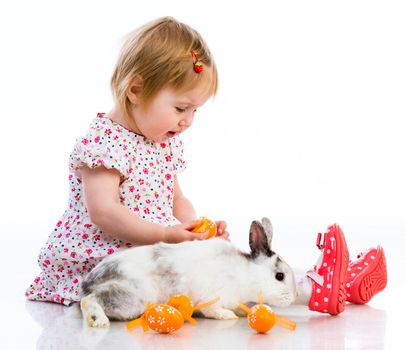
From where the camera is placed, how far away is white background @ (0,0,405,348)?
3896 mm

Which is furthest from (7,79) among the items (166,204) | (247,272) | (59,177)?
(247,272)

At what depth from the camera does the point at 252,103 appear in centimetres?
410

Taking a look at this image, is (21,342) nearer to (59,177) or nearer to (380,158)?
(59,177)

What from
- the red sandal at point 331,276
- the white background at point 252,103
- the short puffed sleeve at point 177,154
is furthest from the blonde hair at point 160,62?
the white background at point 252,103

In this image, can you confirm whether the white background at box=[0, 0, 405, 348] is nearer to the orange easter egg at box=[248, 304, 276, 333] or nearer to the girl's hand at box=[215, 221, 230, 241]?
the girl's hand at box=[215, 221, 230, 241]

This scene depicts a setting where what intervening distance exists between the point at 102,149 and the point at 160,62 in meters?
0.24

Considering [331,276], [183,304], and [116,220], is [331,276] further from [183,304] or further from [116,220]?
[116,220]

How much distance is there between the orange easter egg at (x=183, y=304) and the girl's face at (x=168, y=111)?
1.51 feet

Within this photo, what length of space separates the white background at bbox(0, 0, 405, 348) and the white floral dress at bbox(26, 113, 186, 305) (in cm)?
183

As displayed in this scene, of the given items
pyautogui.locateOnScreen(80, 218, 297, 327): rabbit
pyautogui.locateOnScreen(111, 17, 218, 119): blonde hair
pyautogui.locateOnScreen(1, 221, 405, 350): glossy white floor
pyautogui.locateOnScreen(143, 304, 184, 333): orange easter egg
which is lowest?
pyautogui.locateOnScreen(1, 221, 405, 350): glossy white floor

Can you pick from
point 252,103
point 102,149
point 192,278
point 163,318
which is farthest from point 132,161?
point 252,103

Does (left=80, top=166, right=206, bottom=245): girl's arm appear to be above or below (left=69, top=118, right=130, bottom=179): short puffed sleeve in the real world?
below

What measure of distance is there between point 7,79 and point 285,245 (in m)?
1.74

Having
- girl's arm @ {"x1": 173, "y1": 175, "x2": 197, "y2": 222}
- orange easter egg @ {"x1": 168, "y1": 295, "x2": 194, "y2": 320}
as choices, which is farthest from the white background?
orange easter egg @ {"x1": 168, "y1": 295, "x2": 194, "y2": 320}
